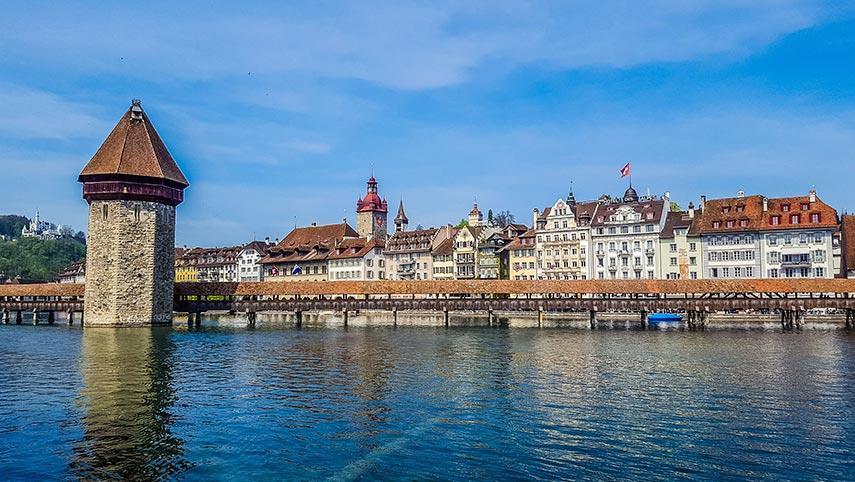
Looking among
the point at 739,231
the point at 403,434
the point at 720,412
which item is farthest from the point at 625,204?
the point at 403,434

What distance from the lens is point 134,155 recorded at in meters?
45.9

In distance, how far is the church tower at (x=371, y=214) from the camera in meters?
98.4

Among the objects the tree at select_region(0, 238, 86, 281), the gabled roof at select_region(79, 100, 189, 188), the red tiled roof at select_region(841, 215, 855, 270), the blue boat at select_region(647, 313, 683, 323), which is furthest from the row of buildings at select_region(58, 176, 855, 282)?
the tree at select_region(0, 238, 86, 281)

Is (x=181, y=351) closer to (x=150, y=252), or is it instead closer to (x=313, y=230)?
(x=150, y=252)

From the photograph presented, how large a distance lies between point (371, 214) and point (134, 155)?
5358 cm

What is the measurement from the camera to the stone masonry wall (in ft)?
148

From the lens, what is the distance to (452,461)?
12781 mm

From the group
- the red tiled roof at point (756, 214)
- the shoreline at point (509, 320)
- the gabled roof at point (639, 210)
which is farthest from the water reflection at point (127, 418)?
the red tiled roof at point (756, 214)

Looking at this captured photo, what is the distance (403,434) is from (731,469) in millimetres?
6258

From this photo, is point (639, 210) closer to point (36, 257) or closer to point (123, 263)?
point (123, 263)

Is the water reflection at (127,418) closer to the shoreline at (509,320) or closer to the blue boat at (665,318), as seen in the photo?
the shoreline at (509,320)

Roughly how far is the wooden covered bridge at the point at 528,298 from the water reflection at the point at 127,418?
2129cm

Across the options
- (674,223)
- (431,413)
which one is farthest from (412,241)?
(431,413)

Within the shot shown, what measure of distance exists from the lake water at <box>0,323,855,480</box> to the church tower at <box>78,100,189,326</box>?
14.1 metres
